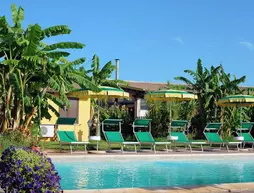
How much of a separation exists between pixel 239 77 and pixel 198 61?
2851 millimetres

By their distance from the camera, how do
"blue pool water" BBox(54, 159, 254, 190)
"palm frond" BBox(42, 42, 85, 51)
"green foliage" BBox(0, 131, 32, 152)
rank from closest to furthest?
"blue pool water" BBox(54, 159, 254, 190) < "green foliage" BBox(0, 131, 32, 152) < "palm frond" BBox(42, 42, 85, 51)

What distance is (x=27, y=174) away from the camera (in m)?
4.80

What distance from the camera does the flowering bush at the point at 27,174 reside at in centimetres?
478

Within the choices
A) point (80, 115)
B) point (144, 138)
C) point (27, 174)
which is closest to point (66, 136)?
point (144, 138)

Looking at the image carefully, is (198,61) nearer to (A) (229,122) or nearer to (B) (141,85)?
(A) (229,122)

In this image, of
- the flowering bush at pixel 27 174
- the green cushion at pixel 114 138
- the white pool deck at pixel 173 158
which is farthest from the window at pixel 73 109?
the flowering bush at pixel 27 174

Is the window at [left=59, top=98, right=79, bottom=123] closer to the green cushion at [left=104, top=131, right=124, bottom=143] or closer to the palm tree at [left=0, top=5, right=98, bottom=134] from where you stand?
the palm tree at [left=0, top=5, right=98, bottom=134]

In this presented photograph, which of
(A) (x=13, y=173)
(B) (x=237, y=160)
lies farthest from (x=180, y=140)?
(A) (x=13, y=173)

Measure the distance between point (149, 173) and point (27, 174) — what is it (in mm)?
5918

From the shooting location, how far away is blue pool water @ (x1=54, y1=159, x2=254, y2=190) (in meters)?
8.75

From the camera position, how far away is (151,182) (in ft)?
29.2

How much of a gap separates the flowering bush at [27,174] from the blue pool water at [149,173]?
308 cm

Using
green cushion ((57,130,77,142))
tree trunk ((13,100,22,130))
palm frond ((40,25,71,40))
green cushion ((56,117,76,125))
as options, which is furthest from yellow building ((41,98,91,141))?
palm frond ((40,25,71,40))

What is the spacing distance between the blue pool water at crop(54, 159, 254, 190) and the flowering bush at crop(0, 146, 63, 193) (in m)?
3.08
